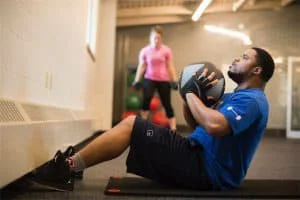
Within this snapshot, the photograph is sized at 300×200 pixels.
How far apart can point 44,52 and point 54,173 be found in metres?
0.84

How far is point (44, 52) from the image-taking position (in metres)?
2.23

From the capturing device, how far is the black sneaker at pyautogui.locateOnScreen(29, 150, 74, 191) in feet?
5.38

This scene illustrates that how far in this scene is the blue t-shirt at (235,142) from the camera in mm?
1600

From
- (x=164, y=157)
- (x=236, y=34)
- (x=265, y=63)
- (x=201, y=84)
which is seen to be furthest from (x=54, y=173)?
(x=236, y=34)

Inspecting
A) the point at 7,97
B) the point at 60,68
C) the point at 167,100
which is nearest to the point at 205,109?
the point at 7,97

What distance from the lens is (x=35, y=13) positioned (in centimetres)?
198

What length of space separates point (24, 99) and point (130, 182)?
63cm

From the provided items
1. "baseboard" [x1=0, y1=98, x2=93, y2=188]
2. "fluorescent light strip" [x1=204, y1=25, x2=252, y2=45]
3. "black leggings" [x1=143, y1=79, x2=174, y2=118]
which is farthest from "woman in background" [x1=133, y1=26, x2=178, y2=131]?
"baseboard" [x1=0, y1=98, x2=93, y2=188]

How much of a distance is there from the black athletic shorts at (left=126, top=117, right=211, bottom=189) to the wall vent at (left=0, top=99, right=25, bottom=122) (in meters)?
0.47

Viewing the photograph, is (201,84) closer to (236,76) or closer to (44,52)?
(236,76)

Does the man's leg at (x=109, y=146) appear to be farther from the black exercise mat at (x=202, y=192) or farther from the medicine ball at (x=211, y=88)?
the medicine ball at (x=211, y=88)

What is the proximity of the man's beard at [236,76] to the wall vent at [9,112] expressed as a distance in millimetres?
898

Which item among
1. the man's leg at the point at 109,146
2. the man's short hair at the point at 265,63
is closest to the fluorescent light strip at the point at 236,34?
the man's short hair at the point at 265,63

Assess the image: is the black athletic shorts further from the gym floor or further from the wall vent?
the wall vent
